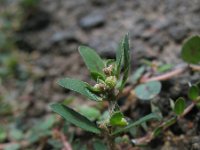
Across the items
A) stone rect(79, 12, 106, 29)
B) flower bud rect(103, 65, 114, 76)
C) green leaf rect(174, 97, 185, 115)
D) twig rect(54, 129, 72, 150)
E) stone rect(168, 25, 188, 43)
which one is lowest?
green leaf rect(174, 97, 185, 115)

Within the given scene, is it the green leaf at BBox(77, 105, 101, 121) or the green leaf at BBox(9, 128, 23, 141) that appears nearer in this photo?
the green leaf at BBox(77, 105, 101, 121)

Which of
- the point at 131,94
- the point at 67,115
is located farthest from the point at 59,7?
the point at 67,115

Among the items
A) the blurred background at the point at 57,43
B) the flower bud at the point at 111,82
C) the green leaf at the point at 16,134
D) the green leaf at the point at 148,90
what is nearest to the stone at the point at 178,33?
the blurred background at the point at 57,43

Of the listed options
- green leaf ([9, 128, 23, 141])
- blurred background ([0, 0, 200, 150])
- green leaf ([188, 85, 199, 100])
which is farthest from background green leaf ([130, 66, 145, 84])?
green leaf ([9, 128, 23, 141])

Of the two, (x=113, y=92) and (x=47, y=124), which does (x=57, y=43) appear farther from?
(x=113, y=92)

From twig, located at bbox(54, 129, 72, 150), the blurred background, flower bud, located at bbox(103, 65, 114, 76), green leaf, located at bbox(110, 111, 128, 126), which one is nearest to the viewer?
green leaf, located at bbox(110, 111, 128, 126)

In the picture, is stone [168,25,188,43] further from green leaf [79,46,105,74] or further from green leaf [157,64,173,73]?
green leaf [79,46,105,74]

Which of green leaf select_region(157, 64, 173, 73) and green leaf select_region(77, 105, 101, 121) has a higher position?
green leaf select_region(157, 64, 173, 73)

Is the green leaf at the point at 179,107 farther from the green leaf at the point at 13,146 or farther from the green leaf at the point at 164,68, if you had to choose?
the green leaf at the point at 13,146
